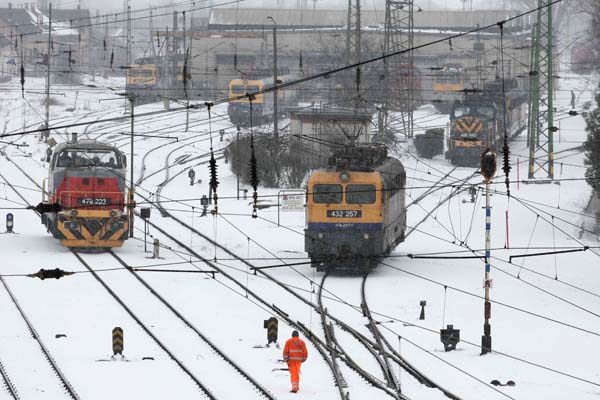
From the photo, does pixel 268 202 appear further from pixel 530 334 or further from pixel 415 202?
pixel 530 334

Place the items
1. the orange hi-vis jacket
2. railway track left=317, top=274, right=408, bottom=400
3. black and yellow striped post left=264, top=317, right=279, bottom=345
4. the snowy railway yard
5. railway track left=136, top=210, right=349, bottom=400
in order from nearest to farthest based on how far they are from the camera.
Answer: the orange hi-vis jacket, railway track left=317, top=274, right=408, bottom=400, railway track left=136, top=210, right=349, bottom=400, the snowy railway yard, black and yellow striped post left=264, top=317, right=279, bottom=345

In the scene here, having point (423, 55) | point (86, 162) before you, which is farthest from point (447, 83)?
point (86, 162)

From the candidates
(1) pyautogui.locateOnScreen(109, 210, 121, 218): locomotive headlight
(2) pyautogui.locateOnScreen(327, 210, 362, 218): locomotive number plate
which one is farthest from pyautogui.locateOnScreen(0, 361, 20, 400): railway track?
(1) pyautogui.locateOnScreen(109, 210, 121, 218): locomotive headlight

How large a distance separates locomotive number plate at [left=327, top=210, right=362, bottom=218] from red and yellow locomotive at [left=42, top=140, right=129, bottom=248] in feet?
24.3

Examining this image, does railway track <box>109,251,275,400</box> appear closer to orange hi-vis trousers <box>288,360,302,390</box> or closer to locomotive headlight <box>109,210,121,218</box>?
orange hi-vis trousers <box>288,360,302,390</box>

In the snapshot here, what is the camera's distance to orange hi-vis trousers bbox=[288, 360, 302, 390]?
72.3 feet

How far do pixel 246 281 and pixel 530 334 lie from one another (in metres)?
9.24

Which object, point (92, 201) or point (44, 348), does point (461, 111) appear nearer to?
point (92, 201)

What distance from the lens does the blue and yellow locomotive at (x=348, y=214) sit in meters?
35.5

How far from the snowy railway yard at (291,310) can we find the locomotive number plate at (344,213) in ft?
6.24

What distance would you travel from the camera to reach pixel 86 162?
39656 millimetres

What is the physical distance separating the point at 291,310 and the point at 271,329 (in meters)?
4.50

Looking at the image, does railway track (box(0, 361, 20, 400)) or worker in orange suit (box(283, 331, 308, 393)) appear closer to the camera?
railway track (box(0, 361, 20, 400))

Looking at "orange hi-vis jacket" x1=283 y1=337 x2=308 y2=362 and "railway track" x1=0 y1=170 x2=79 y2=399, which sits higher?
"orange hi-vis jacket" x1=283 y1=337 x2=308 y2=362
